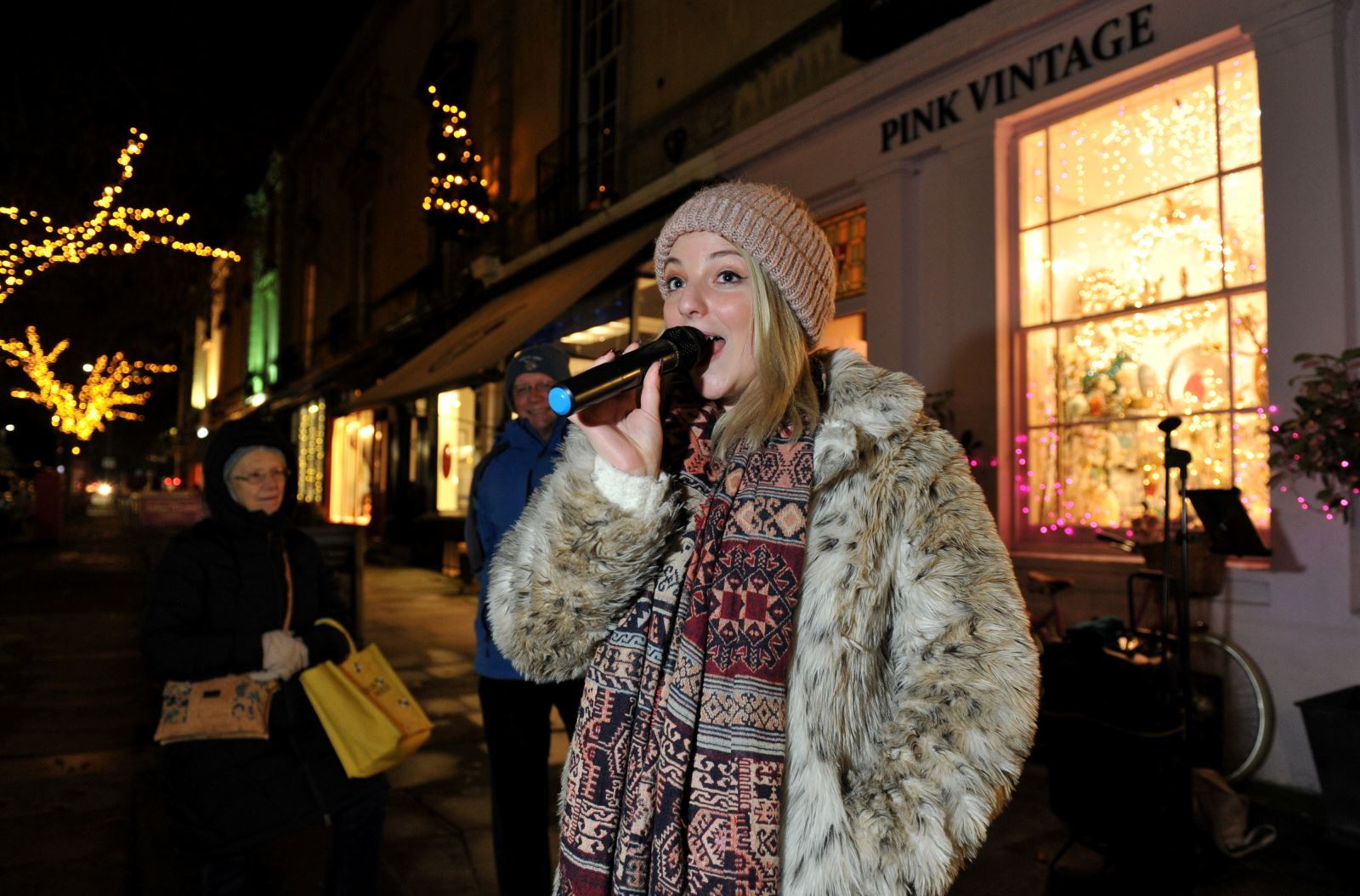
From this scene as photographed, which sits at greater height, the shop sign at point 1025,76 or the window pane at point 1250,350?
the shop sign at point 1025,76

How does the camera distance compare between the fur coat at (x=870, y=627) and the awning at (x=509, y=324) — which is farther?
the awning at (x=509, y=324)

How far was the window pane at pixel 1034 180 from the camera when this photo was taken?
6109 mm

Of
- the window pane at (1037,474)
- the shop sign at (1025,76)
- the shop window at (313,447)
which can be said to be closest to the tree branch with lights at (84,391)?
the shop window at (313,447)

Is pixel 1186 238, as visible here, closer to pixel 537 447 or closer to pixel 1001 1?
pixel 1001 1

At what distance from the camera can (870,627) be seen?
1.25m

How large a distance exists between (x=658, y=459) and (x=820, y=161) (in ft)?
22.0

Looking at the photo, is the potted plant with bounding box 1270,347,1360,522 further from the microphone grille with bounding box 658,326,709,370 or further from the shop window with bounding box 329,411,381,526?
the shop window with bounding box 329,411,381,526

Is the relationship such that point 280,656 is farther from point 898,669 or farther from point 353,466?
point 353,466

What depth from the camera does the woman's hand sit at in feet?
4.23

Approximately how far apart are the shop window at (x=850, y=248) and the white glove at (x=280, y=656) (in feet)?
18.2

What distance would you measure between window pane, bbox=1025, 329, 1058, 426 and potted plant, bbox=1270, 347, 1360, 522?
5.94ft

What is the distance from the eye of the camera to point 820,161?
7.45m

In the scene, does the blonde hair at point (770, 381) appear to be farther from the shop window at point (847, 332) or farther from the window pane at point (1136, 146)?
the shop window at point (847, 332)

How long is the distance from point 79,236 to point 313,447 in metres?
17.6
